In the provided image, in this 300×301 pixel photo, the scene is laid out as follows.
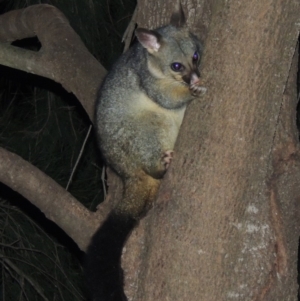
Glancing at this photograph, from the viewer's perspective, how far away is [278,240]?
2535 mm

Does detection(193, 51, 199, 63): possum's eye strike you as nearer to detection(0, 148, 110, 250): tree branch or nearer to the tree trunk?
the tree trunk

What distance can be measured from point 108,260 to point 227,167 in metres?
0.66

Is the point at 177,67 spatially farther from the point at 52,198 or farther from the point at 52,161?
the point at 52,161

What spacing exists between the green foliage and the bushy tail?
1761 millimetres

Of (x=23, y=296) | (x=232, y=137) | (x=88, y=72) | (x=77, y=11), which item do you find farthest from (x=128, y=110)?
(x=23, y=296)

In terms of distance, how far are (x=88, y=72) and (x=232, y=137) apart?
56.9 inches

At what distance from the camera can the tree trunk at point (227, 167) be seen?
233 centimetres

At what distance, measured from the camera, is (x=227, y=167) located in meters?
2.36

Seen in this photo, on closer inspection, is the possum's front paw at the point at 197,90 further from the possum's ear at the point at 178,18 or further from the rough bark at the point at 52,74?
the rough bark at the point at 52,74

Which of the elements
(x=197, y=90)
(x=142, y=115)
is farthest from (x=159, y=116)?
(x=197, y=90)

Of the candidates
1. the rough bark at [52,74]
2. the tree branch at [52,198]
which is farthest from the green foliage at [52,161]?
the tree branch at [52,198]

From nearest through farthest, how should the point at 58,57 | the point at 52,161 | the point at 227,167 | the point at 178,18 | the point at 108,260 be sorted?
the point at 227,167, the point at 108,260, the point at 178,18, the point at 58,57, the point at 52,161

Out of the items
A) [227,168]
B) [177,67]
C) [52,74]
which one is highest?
[227,168]

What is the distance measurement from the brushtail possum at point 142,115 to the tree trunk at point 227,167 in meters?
0.39
